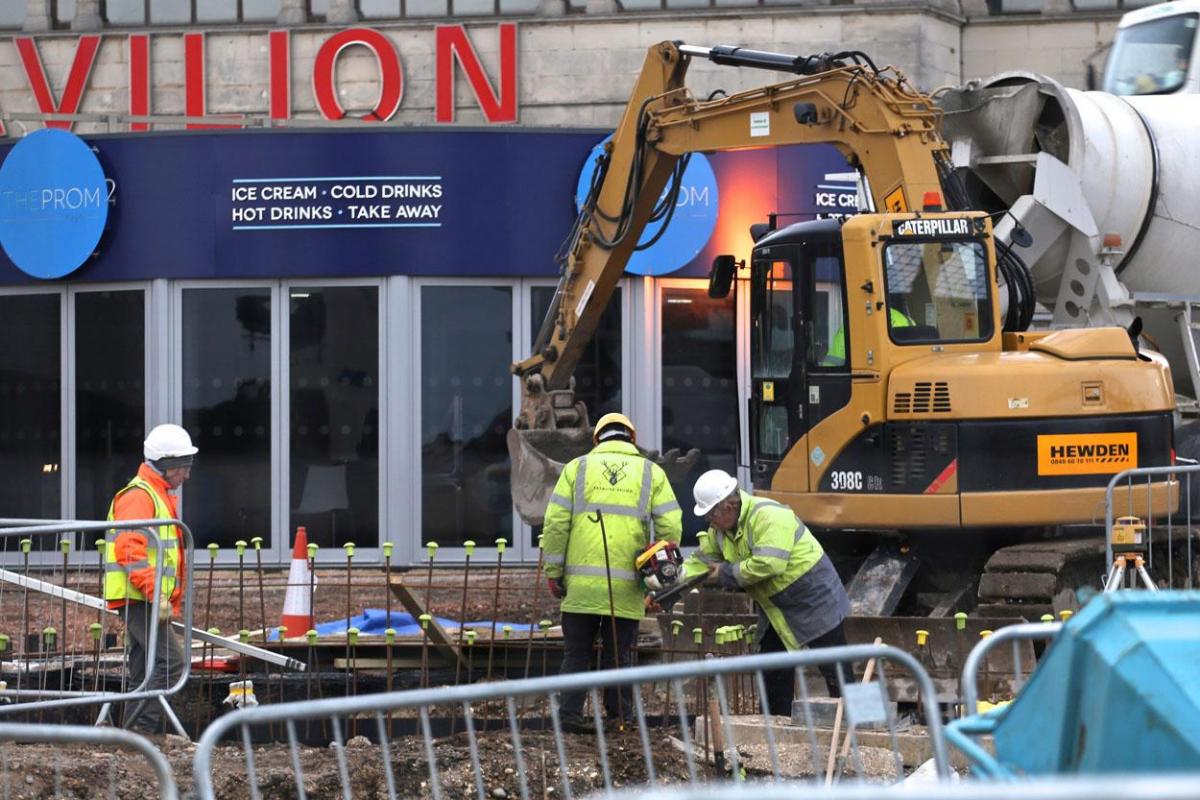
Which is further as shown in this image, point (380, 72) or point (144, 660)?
point (380, 72)

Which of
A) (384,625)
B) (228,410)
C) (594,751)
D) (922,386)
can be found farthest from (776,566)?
(228,410)

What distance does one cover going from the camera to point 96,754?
8898 millimetres

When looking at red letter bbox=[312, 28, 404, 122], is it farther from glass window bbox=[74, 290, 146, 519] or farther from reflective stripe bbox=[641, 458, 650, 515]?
reflective stripe bbox=[641, 458, 650, 515]

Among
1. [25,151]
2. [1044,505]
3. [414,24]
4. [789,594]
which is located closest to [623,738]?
[789,594]

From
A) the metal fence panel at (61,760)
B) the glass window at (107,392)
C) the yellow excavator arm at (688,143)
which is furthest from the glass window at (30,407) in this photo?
the metal fence panel at (61,760)

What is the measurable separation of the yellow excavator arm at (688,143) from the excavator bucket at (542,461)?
1.33 feet

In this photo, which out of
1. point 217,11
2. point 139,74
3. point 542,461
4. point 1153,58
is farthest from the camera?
point 217,11

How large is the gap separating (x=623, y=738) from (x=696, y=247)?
9.32 m

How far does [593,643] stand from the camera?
34.9 feet

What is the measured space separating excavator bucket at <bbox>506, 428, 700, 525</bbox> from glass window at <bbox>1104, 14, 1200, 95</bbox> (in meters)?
5.68

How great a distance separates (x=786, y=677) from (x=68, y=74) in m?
19.4

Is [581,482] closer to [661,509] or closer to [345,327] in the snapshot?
[661,509]

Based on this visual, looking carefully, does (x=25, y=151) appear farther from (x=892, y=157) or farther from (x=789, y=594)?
(x=789, y=594)

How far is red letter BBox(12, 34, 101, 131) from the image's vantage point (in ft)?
88.3
